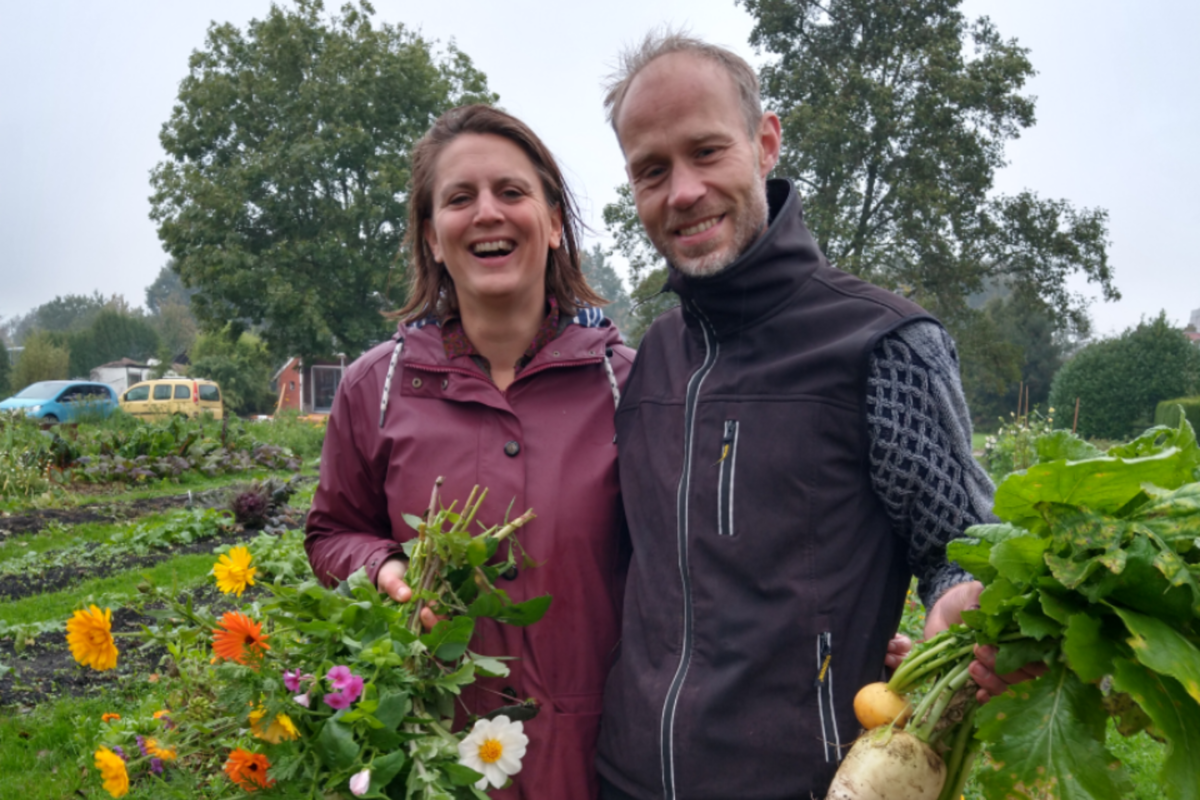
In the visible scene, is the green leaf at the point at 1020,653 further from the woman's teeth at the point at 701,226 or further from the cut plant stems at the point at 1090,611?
the woman's teeth at the point at 701,226

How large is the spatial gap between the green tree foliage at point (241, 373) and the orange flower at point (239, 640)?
3655 cm

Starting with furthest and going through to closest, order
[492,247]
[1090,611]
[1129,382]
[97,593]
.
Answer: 1. [1129,382]
2. [97,593]
3. [492,247]
4. [1090,611]

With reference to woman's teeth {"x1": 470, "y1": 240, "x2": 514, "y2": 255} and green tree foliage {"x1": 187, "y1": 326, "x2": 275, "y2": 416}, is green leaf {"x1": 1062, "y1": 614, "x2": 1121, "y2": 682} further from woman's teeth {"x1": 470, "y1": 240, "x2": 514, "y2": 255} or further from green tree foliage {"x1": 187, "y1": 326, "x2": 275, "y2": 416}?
green tree foliage {"x1": 187, "y1": 326, "x2": 275, "y2": 416}

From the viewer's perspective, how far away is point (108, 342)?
188 feet

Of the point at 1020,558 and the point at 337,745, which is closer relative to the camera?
the point at 1020,558

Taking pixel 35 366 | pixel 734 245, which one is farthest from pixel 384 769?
pixel 35 366

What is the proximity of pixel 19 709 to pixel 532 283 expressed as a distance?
11.9ft

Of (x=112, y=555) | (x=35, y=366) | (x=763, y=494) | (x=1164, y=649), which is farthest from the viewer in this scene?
(x=35, y=366)

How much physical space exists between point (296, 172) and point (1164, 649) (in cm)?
3096

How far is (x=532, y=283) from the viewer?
218 centimetres

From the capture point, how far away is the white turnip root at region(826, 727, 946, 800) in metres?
1.50

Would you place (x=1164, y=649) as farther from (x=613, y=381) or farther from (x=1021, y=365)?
(x=1021, y=365)

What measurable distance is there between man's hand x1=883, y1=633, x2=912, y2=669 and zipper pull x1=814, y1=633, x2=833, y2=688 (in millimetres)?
174

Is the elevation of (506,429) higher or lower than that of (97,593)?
higher
